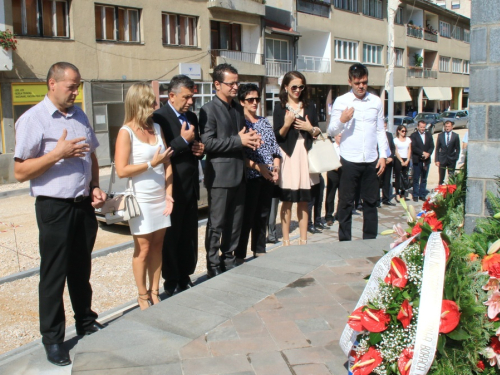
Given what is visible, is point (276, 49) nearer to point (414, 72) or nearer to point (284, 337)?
point (414, 72)

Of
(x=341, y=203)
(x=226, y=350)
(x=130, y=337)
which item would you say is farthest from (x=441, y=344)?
(x=341, y=203)

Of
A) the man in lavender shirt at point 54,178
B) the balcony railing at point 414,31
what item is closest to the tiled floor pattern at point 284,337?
the man in lavender shirt at point 54,178

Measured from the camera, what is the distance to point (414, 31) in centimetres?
5159


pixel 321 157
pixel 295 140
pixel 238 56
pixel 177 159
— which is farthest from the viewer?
pixel 238 56

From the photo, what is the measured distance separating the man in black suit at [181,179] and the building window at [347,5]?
35.8 m

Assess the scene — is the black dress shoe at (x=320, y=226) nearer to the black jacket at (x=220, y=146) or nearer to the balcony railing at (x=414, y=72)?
the black jacket at (x=220, y=146)

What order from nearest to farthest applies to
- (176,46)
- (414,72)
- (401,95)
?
(176,46) → (401,95) → (414,72)

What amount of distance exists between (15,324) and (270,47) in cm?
2957

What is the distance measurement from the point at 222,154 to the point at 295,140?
4.87ft

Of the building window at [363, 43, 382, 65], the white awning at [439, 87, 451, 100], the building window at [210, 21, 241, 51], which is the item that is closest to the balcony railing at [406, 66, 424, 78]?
the white awning at [439, 87, 451, 100]

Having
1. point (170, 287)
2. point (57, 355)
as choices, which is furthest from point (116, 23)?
point (57, 355)

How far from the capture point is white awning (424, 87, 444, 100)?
181 feet

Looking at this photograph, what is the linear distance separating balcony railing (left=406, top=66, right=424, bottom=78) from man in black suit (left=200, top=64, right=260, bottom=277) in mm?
48338

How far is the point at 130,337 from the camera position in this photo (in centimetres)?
389
